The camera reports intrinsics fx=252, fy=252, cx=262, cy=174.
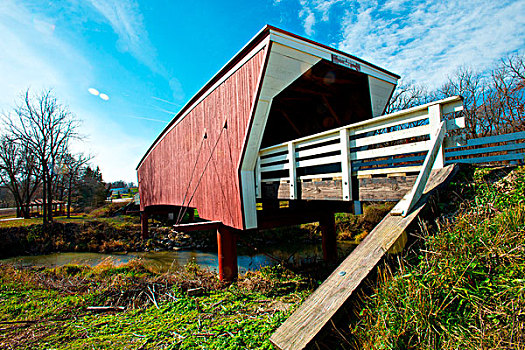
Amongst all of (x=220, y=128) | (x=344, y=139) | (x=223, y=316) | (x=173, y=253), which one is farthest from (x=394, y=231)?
(x=173, y=253)

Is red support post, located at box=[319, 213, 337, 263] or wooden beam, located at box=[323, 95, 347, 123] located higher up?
wooden beam, located at box=[323, 95, 347, 123]

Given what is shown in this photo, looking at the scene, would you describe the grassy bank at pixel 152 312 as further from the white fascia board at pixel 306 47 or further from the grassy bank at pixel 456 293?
the white fascia board at pixel 306 47

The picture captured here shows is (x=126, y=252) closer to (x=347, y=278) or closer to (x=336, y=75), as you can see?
(x=336, y=75)

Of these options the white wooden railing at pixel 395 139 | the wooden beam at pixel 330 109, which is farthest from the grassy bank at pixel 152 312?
the wooden beam at pixel 330 109

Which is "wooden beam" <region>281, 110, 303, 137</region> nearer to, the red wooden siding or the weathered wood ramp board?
the red wooden siding

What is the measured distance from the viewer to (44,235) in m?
16.1

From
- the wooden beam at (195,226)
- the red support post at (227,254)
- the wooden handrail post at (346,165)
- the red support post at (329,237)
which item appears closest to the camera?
the wooden handrail post at (346,165)

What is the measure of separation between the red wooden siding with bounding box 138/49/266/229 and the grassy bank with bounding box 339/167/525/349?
156 inches

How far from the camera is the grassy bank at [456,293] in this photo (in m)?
1.52

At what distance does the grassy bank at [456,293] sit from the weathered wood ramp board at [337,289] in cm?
14

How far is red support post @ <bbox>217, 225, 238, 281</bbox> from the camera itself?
632 cm

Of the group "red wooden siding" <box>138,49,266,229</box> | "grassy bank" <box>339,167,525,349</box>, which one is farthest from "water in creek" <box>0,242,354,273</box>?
"grassy bank" <box>339,167,525,349</box>

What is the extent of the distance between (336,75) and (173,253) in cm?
1336

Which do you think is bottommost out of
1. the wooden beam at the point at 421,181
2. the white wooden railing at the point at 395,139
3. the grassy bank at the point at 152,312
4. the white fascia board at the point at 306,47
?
the grassy bank at the point at 152,312
